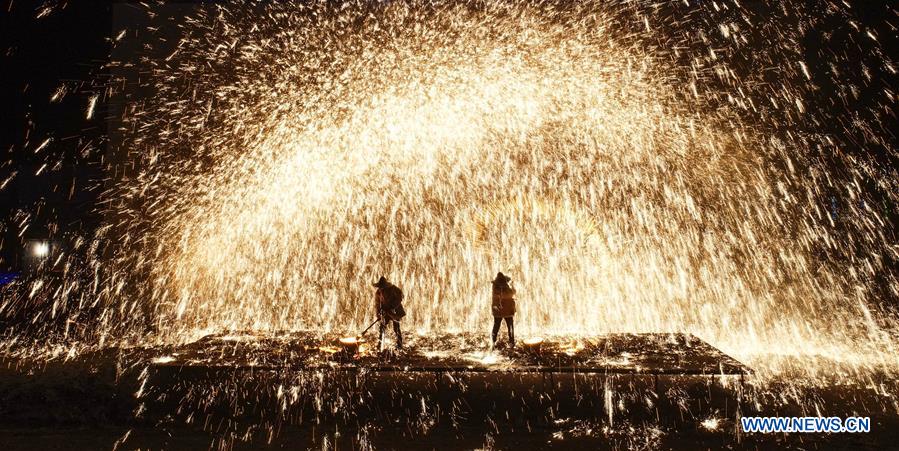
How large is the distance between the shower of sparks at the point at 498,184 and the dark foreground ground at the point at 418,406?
3792 mm

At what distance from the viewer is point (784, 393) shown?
5.51 m

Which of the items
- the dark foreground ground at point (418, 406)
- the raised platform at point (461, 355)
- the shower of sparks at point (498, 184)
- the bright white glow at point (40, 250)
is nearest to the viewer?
the dark foreground ground at point (418, 406)

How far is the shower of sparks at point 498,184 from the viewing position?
9102mm

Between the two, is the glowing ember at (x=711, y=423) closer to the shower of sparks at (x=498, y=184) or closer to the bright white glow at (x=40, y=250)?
the shower of sparks at (x=498, y=184)

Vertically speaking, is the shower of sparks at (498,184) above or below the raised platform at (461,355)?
above

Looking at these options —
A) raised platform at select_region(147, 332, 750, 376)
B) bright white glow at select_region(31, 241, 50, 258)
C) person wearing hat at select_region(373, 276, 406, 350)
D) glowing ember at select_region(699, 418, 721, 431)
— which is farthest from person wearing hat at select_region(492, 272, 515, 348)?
bright white glow at select_region(31, 241, 50, 258)

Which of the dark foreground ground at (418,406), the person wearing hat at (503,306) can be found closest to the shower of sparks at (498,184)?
the person wearing hat at (503,306)

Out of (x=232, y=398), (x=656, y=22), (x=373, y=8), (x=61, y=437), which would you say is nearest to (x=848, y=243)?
(x=656, y=22)

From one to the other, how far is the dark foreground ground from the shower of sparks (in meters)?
3.79

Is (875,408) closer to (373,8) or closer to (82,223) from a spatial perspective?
(373,8)

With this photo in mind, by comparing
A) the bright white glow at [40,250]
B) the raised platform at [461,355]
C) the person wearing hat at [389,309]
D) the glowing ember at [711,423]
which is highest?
the bright white glow at [40,250]

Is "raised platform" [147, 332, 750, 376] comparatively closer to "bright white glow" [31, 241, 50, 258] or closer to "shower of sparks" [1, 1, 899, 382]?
"shower of sparks" [1, 1, 899, 382]

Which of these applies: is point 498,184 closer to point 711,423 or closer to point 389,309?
point 389,309

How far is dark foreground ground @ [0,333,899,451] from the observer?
4.30 metres
